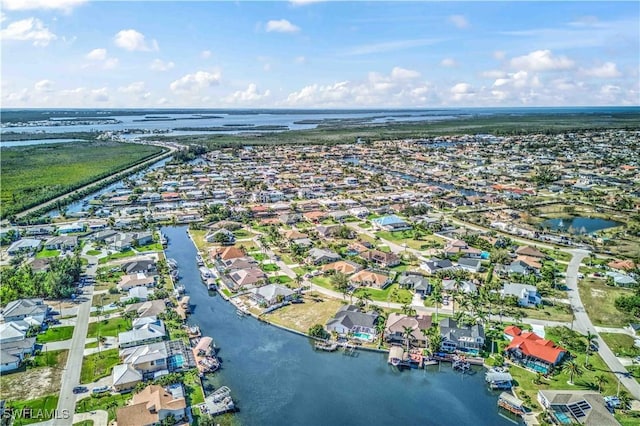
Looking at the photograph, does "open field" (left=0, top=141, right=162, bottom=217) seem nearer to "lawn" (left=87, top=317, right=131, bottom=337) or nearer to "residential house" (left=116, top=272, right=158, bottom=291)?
"residential house" (left=116, top=272, right=158, bottom=291)

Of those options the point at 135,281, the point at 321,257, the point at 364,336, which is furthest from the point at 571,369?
the point at 135,281

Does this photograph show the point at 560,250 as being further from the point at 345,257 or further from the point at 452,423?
the point at 452,423

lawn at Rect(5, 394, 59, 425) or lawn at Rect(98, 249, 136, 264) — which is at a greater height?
lawn at Rect(98, 249, 136, 264)

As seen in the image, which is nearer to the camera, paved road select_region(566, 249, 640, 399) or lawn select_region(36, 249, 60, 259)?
paved road select_region(566, 249, 640, 399)

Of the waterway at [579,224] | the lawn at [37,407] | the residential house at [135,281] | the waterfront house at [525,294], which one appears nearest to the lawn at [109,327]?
the residential house at [135,281]

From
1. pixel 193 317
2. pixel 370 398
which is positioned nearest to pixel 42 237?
pixel 193 317

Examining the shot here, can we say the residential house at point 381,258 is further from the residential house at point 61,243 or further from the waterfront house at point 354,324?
the residential house at point 61,243

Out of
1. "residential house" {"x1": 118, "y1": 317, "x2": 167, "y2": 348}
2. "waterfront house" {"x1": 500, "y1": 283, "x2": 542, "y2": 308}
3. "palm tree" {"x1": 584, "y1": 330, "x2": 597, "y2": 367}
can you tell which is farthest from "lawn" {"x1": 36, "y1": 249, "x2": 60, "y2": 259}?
"palm tree" {"x1": 584, "y1": 330, "x2": 597, "y2": 367}
